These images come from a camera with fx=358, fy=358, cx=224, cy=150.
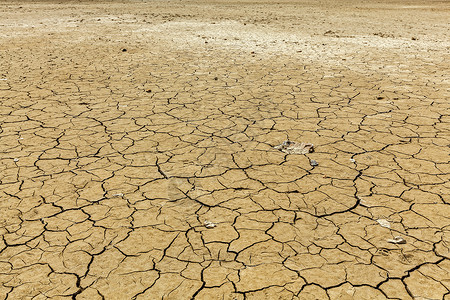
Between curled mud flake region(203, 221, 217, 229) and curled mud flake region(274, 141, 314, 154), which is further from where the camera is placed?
curled mud flake region(274, 141, 314, 154)

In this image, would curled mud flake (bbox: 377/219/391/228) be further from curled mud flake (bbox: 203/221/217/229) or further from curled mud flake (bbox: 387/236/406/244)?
curled mud flake (bbox: 203/221/217/229)

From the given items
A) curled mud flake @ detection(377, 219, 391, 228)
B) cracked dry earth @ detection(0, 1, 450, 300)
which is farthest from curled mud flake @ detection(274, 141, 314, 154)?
curled mud flake @ detection(377, 219, 391, 228)

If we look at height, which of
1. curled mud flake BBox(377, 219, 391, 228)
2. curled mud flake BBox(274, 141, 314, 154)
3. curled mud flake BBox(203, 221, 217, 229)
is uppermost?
curled mud flake BBox(274, 141, 314, 154)

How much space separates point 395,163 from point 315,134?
2.83 feet

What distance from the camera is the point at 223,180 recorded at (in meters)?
2.92

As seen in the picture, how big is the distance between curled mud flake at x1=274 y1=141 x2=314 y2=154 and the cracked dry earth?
0.11 metres

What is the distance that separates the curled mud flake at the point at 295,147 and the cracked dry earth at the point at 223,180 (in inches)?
4.2

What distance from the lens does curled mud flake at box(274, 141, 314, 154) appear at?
11.1ft

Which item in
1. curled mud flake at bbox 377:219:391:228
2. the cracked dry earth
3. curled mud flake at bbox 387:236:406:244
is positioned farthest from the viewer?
curled mud flake at bbox 377:219:391:228

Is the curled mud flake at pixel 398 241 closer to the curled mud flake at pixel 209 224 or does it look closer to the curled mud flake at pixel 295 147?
the curled mud flake at pixel 209 224

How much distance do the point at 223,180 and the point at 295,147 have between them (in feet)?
2.97

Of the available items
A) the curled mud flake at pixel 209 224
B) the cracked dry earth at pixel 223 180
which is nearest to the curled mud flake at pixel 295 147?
the cracked dry earth at pixel 223 180

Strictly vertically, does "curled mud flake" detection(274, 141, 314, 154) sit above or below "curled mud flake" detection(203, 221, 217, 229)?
above

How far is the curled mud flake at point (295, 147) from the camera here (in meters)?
3.38
